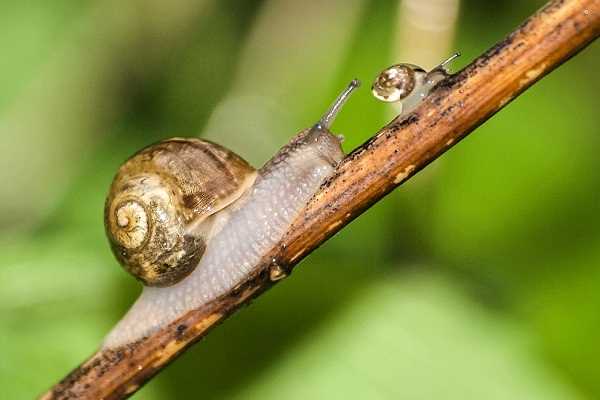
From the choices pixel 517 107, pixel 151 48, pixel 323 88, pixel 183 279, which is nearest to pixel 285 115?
pixel 323 88

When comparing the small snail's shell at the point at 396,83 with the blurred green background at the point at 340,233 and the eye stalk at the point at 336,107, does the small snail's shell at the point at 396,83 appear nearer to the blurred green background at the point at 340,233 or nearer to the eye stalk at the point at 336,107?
the eye stalk at the point at 336,107

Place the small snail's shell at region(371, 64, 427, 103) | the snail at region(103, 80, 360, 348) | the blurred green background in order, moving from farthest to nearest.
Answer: the blurred green background, the snail at region(103, 80, 360, 348), the small snail's shell at region(371, 64, 427, 103)

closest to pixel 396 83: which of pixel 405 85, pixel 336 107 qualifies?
pixel 405 85

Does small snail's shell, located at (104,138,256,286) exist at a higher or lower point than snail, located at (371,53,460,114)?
higher

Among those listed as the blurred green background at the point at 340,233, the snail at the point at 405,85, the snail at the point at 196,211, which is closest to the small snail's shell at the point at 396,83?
the snail at the point at 405,85

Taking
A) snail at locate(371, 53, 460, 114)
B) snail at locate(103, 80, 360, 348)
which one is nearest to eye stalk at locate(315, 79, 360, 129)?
snail at locate(103, 80, 360, 348)

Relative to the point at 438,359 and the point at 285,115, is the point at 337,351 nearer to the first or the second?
the point at 438,359

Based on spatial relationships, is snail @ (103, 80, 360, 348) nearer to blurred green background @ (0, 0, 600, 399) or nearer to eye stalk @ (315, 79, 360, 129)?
eye stalk @ (315, 79, 360, 129)
